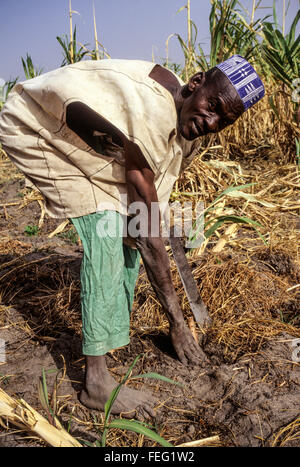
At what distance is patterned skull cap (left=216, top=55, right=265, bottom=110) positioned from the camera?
1616 millimetres

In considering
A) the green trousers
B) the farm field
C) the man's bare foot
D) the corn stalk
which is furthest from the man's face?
the corn stalk

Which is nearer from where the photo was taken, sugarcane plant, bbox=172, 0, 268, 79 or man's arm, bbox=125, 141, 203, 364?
man's arm, bbox=125, 141, 203, 364

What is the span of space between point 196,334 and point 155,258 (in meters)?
0.68

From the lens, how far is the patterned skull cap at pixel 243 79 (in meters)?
1.62

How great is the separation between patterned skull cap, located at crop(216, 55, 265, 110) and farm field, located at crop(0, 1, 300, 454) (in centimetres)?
84

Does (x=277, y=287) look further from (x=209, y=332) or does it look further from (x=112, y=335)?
(x=112, y=335)

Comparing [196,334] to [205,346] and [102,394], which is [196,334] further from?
[102,394]

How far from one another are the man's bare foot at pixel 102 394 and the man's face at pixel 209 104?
98cm

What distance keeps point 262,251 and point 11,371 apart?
1.74 m

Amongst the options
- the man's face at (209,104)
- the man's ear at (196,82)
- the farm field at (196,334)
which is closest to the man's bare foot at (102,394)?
the farm field at (196,334)

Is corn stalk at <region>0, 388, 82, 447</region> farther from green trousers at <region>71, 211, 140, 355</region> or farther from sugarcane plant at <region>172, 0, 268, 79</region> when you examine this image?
sugarcane plant at <region>172, 0, 268, 79</region>

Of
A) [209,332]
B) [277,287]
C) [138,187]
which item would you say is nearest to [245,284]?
[277,287]

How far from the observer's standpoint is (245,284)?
253cm

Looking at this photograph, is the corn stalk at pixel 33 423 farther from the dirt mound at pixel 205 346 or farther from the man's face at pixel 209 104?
the man's face at pixel 209 104
